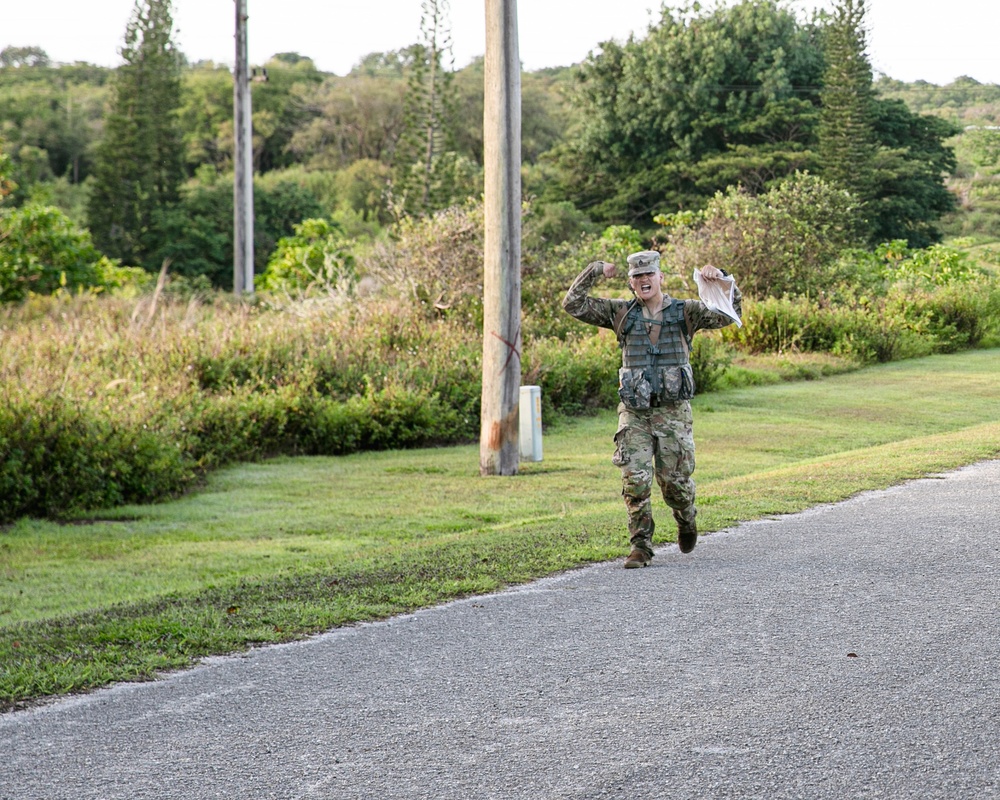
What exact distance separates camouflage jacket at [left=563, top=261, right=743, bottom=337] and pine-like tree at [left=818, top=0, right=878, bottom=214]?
4294cm

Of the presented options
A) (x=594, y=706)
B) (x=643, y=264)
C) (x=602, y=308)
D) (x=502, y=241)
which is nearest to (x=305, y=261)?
(x=502, y=241)

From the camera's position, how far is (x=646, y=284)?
25.6 ft

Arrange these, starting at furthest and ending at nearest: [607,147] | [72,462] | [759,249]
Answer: [607,147] → [759,249] → [72,462]

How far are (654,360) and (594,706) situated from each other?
308cm

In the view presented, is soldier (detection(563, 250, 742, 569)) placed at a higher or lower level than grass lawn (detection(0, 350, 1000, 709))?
higher

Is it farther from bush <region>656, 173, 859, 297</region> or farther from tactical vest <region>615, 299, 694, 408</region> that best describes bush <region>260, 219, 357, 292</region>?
tactical vest <region>615, 299, 694, 408</region>

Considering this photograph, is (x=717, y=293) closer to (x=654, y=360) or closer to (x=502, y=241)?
(x=654, y=360)

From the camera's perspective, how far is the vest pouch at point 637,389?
7.78 m

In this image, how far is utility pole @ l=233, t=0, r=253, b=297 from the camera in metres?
27.0

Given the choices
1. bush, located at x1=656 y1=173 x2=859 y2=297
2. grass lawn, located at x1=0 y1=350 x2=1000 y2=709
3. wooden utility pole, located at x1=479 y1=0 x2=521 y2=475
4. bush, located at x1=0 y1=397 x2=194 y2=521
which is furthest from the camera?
bush, located at x1=656 y1=173 x2=859 y2=297

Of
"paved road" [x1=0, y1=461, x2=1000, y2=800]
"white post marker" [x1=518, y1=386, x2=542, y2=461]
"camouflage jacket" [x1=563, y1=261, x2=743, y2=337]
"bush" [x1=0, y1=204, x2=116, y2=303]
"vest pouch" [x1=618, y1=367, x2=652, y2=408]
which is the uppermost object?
"bush" [x1=0, y1=204, x2=116, y2=303]

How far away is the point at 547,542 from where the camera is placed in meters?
9.00

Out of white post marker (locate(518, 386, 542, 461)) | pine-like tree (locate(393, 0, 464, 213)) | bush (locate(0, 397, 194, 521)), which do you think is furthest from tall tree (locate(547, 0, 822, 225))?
bush (locate(0, 397, 194, 521))

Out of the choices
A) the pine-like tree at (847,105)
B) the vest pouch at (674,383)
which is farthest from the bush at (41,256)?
the pine-like tree at (847,105)
